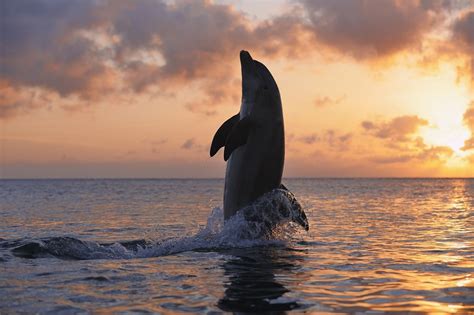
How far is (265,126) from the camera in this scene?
13812 millimetres

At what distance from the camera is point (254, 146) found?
13734mm

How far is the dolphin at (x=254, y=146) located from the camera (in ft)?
45.0

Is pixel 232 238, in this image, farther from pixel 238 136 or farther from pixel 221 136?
pixel 238 136

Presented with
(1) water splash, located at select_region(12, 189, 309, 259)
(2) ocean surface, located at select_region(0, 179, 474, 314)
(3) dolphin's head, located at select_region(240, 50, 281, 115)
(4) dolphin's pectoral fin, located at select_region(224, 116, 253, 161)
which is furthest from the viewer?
(3) dolphin's head, located at select_region(240, 50, 281, 115)

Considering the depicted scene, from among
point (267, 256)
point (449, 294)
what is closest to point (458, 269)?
point (449, 294)

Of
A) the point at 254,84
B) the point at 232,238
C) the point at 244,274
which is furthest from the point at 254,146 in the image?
the point at 244,274

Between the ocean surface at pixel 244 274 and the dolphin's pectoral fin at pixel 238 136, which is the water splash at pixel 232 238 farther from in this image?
the dolphin's pectoral fin at pixel 238 136

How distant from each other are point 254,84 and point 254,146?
180 centimetres

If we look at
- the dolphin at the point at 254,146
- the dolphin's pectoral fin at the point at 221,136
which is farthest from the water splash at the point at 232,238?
the dolphin's pectoral fin at the point at 221,136

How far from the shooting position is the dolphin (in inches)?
540

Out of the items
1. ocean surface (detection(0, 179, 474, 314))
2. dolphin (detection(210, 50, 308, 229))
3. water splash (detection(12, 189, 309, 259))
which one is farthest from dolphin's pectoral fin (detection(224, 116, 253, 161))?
ocean surface (detection(0, 179, 474, 314))

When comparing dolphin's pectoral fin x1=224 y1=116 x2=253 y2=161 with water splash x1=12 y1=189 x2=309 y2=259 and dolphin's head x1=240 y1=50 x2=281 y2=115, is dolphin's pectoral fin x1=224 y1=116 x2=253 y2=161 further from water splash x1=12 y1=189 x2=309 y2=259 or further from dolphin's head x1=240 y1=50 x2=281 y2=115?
water splash x1=12 y1=189 x2=309 y2=259

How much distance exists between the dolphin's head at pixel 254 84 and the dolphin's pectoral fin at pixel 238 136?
0.54 metres

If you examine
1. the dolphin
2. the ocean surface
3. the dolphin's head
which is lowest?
the ocean surface
